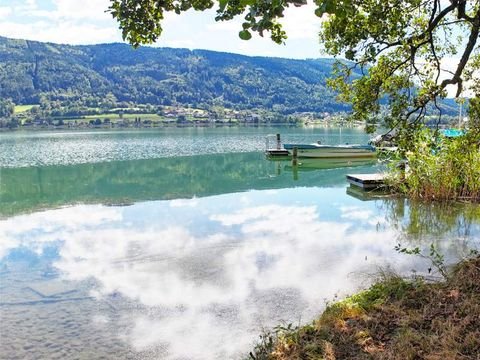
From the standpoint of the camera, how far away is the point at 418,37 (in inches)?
345

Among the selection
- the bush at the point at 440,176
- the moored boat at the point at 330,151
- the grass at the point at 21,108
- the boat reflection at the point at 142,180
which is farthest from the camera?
the grass at the point at 21,108

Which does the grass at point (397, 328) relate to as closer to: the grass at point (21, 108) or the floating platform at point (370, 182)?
the floating platform at point (370, 182)

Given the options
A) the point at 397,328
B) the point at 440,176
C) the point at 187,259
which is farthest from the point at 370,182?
the point at 397,328

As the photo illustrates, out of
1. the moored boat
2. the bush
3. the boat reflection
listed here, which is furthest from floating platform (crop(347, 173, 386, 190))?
the moored boat

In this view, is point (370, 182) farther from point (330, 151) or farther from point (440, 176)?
point (330, 151)

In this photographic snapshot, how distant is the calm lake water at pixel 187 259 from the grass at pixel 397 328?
0.85 metres

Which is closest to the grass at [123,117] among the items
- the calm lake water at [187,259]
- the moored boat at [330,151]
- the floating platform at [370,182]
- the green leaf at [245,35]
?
the moored boat at [330,151]

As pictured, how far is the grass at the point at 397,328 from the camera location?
16.9ft

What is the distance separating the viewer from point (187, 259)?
11383 millimetres

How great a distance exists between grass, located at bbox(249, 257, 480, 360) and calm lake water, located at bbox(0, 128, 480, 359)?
852 millimetres

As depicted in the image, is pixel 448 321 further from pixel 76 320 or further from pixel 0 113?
pixel 0 113

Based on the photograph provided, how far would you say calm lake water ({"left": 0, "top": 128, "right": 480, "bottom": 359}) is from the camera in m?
7.48

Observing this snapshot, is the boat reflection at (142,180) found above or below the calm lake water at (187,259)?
below

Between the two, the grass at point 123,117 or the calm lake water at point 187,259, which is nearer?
the calm lake water at point 187,259
